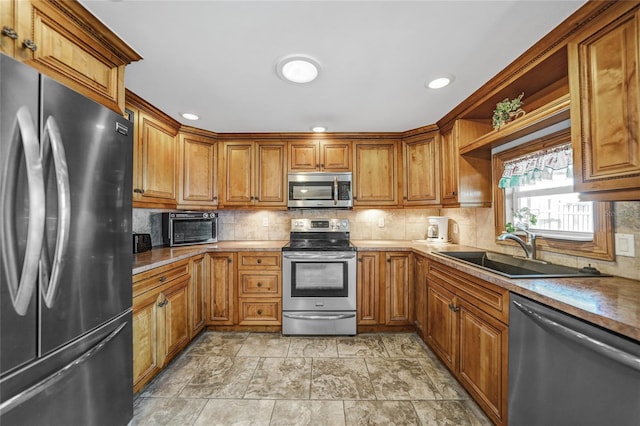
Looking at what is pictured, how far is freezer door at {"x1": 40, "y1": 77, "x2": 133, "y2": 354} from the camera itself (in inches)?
37.4

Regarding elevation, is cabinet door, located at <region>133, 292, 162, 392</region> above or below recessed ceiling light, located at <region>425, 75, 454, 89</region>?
below

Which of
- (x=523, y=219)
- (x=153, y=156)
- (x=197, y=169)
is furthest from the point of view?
(x=197, y=169)

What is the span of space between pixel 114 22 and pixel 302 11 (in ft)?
3.25

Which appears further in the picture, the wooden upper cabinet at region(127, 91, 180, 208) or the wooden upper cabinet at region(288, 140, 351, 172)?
the wooden upper cabinet at region(288, 140, 351, 172)

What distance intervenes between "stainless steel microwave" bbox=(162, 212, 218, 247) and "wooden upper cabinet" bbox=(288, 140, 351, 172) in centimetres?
116

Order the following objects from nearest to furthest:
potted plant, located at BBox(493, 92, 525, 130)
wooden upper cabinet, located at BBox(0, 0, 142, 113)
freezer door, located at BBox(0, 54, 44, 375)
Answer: freezer door, located at BBox(0, 54, 44, 375)
wooden upper cabinet, located at BBox(0, 0, 142, 113)
potted plant, located at BBox(493, 92, 525, 130)

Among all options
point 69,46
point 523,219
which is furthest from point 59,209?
point 523,219

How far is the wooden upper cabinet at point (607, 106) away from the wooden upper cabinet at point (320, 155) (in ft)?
6.77

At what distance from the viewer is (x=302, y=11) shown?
4.11 feet

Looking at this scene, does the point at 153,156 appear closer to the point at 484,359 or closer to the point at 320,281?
the point at 320,281

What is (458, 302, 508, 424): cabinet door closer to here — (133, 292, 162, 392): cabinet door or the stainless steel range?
the stainless steel range

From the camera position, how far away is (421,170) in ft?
9.69

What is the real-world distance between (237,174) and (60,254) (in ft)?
7.24

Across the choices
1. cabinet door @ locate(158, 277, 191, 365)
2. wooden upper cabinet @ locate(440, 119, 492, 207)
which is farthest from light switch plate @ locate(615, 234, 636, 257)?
cabinet door @ locate(158, 277, 191, 365)
